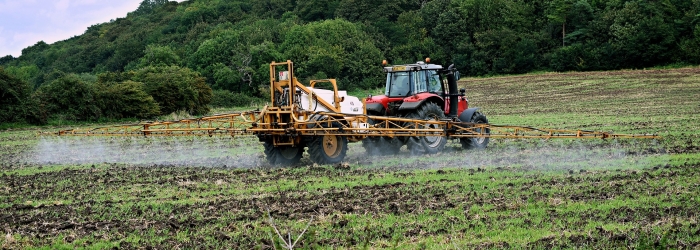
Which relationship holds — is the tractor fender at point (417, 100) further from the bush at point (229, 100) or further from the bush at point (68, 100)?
the bush at point (229, 100)

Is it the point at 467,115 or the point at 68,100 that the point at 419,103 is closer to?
the point at 467,115

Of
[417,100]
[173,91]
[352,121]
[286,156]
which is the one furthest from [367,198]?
[173,91]

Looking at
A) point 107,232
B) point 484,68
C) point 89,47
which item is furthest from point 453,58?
point 107,232

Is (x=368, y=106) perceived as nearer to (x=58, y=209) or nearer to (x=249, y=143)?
(x=249, y=143)

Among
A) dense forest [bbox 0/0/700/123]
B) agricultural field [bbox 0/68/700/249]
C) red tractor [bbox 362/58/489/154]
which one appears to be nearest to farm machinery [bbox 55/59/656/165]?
red tractor [bbox 362/58/489/154]

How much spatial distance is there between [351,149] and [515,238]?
43.7 ft

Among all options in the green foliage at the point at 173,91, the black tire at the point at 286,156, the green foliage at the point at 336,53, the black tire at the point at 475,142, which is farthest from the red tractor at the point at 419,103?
the green foliage at the point at 336,53

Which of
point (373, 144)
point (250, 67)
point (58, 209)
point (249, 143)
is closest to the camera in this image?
point (58, 209)

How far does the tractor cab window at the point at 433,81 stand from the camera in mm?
20375

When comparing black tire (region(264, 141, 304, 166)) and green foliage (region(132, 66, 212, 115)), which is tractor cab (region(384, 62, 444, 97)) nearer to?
black tire (region(264, 141, 304, 166))

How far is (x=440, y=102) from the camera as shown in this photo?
2023cm

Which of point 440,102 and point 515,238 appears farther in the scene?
point 440,102

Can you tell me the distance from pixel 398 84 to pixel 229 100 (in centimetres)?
3774

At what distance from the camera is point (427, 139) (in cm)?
1959
